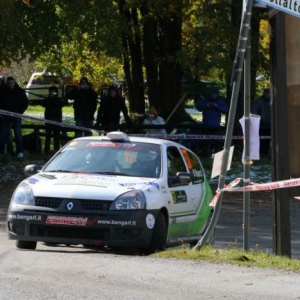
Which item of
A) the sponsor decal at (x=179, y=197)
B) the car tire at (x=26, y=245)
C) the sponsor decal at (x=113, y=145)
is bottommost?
the car tire at (x=26, y=245)

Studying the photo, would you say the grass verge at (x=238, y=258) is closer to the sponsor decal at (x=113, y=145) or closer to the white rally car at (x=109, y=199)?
the white rally car at (x=109, y=199)

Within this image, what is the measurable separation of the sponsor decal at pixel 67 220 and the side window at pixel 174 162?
1.74 meters

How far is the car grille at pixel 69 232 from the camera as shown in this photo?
36.5 feet

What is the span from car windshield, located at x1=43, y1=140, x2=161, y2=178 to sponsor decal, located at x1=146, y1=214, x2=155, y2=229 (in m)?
0.99

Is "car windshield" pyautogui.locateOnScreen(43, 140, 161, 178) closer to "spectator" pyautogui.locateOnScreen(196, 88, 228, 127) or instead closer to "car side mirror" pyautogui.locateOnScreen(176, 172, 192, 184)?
"car side mirror" pyautogui.locateOnScreen(176, 172, 192, 184)

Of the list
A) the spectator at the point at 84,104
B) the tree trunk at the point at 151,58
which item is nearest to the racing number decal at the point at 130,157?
the spectator at the point at 84,104

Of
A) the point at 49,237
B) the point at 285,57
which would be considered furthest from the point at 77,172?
the point at 285,57

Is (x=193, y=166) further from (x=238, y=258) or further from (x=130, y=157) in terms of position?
(x=238, y=258)

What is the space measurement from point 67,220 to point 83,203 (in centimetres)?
28

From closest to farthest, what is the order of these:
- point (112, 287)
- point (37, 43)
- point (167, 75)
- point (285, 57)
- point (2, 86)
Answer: point (112, 287)
point (285, 57)
point (37, 43)
point (2, 86)
point (167, 75)

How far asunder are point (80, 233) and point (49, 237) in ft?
1.31

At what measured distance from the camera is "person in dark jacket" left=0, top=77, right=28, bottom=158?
24172 mm

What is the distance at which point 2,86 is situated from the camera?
80.0 ft

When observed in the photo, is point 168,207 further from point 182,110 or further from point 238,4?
point 182,110
